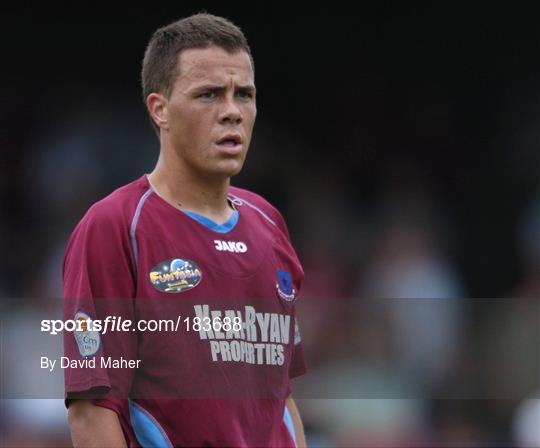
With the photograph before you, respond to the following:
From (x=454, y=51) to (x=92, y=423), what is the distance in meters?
5.77

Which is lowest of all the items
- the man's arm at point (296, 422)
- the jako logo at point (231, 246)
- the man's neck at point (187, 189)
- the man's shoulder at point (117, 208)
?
the man's arm at point (296, 422)

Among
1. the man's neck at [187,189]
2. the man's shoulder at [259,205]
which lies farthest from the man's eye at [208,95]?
the man's shoulder at [259,205]

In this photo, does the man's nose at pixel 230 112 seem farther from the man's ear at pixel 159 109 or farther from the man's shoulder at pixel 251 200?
the man's shoulder at pixel 251 200

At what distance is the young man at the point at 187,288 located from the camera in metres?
3.10

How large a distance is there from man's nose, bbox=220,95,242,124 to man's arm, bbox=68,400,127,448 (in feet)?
2.92

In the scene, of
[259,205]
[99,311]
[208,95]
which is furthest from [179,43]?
A: [99,311]

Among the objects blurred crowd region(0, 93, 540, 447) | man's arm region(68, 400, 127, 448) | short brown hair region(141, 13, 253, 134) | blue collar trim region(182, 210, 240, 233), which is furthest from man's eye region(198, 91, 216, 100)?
blurred crowd region(0, 93, 540, 447)

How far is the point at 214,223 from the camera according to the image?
343 cm

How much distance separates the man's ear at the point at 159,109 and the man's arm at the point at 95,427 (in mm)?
855

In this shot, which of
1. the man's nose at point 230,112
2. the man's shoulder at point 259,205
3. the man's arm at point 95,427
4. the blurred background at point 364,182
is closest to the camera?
the man's arm at point 95,427

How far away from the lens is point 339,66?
8188 millimetres

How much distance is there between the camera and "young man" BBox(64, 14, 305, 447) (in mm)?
3096

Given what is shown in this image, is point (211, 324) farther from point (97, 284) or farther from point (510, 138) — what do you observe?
point (510, 138)

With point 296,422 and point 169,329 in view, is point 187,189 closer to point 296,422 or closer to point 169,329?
point 169,329
